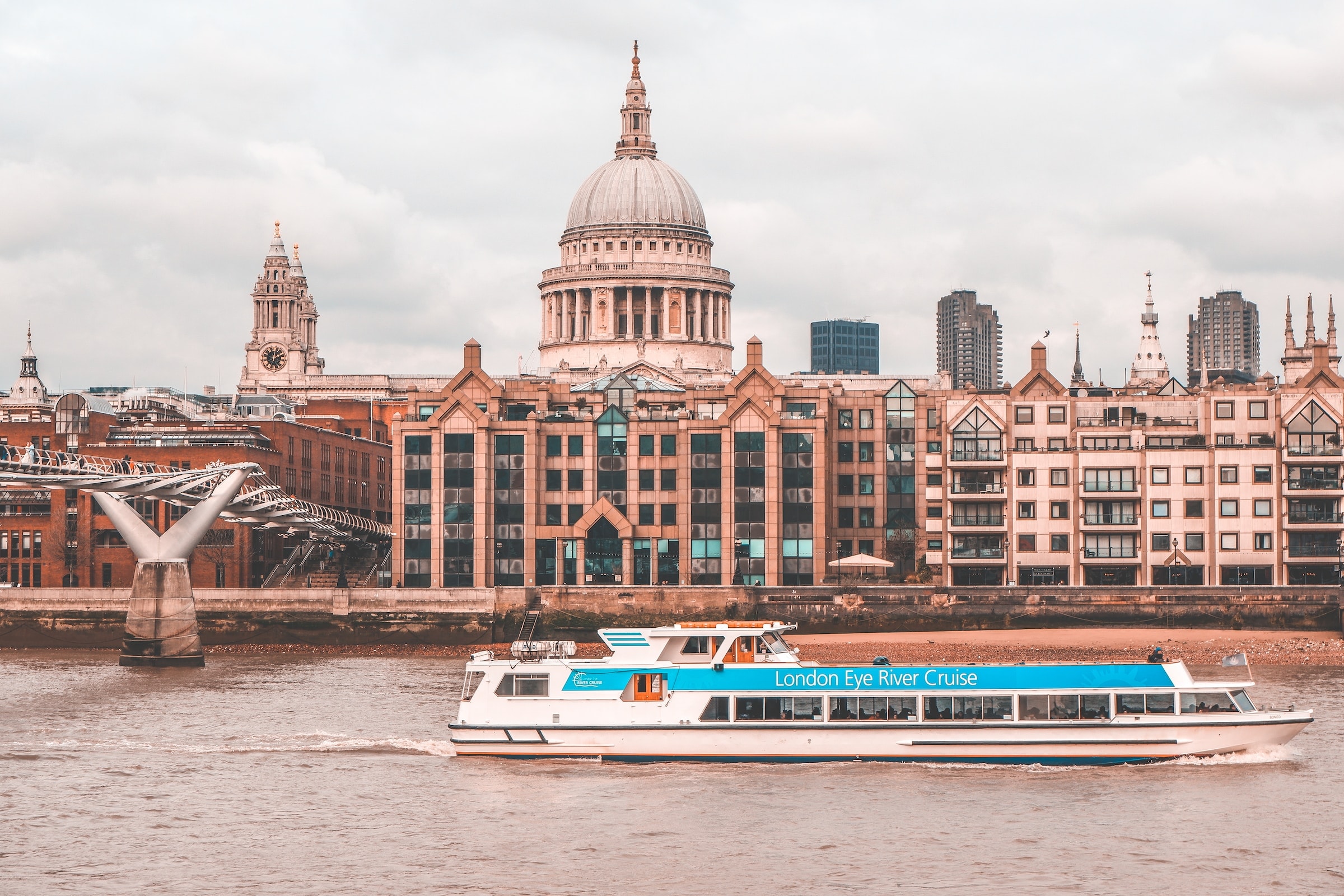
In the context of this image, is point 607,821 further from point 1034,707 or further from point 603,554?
point 603,554

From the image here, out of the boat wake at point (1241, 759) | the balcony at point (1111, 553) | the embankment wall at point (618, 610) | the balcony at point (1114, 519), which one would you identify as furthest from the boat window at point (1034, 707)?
the balcony at point (1114, 519)

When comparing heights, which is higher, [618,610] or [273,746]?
[618,610]

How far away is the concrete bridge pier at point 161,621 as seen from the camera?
95.0m

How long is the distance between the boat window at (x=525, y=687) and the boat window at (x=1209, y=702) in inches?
698

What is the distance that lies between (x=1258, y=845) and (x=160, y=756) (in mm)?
31255

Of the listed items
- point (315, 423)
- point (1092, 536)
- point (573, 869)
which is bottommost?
point (573, 869)

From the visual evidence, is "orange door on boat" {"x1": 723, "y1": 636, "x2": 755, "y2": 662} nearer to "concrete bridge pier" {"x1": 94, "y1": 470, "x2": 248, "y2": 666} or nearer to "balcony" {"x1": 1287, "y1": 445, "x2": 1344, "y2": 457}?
"concrete bridge pier" {"x1": 94, "y1": 470, "x2": 248, "y2": 666}

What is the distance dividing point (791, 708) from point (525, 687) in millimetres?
7657

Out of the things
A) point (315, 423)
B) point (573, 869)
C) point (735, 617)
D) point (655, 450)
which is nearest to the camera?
point (573, 869)

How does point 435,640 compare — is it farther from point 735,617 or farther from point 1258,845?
point 1258,845

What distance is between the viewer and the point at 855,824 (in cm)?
4891

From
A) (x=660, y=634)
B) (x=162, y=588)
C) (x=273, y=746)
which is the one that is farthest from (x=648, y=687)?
(x=162, y=588)

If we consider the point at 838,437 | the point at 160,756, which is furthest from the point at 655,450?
the point at 160,756

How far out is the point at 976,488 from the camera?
373 feet
